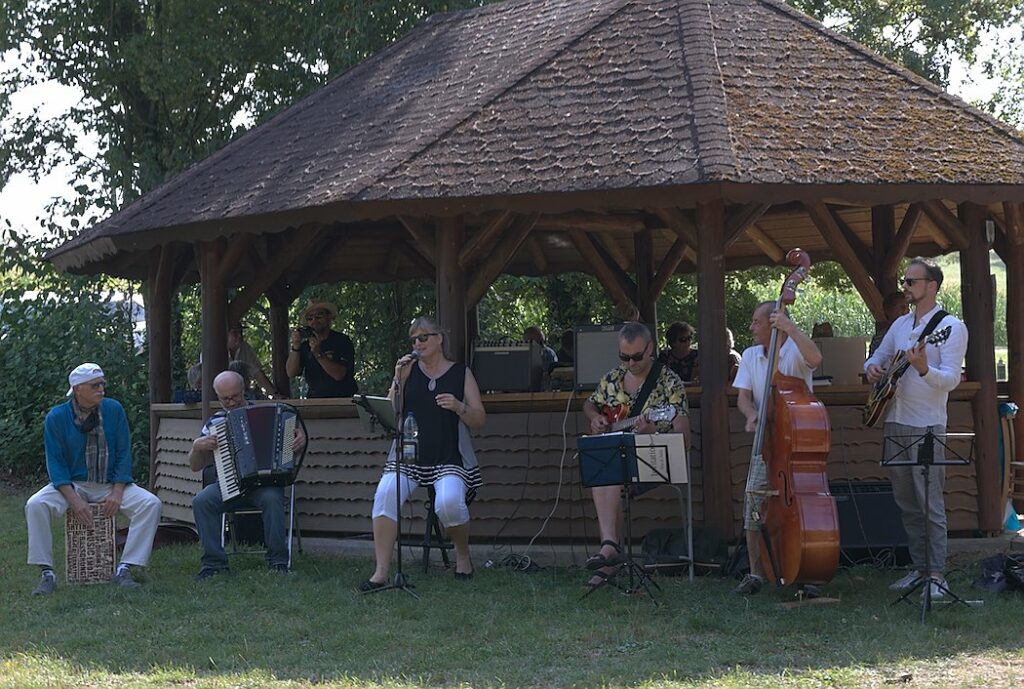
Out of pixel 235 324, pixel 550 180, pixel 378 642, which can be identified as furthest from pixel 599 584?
pixel 235 324

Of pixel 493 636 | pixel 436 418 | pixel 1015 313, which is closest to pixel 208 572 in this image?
pixel 436 418

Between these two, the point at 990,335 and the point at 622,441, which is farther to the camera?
the point at 990,335

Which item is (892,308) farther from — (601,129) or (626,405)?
(626,405)

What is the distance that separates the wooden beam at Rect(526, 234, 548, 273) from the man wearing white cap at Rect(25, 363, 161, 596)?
258 inches

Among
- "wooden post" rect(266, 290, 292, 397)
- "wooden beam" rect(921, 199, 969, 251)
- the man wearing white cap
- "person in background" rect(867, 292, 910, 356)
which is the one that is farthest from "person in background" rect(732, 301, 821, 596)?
"wooden post" rect(266, 290, 292, 397)

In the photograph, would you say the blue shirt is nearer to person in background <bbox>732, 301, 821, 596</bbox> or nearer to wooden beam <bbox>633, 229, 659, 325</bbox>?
person in background <bbox>732, 301, 821, 596</bbox>

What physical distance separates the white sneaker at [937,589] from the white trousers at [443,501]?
116 inches

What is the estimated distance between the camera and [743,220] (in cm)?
1018

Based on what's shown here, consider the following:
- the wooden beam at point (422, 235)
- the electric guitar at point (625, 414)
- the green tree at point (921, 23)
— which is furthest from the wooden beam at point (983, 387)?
the green tree at point (921, 23)

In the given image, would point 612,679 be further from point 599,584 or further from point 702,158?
point 702,158

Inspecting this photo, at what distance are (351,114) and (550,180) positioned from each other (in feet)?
11.5

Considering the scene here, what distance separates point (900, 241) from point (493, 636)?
23.8 feet

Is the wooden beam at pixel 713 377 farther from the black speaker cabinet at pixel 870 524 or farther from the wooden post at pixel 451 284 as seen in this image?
the wooden post at pixel 451 284

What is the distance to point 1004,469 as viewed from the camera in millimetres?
10875
